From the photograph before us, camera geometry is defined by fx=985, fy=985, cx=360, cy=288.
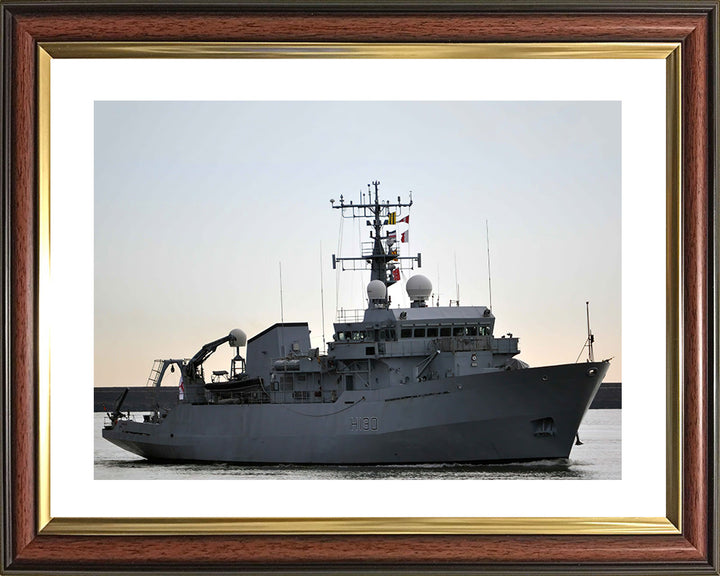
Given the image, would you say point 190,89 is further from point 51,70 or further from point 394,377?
point 394,377

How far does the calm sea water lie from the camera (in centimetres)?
694

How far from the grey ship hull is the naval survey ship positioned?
0.08 ft

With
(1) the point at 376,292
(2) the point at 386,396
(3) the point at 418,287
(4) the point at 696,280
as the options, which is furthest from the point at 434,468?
(4) the point at 696,280

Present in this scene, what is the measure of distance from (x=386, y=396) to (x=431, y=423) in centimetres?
148

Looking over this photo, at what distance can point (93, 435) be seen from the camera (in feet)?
22.3

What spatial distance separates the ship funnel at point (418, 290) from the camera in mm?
19344

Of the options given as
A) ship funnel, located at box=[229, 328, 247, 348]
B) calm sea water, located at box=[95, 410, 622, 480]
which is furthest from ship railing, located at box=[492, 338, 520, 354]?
ship funnel, located at box=[229, 328, 247, 348]

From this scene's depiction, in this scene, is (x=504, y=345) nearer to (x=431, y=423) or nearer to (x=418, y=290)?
(x=418, y=290)

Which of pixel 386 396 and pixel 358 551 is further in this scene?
pixel 386 396

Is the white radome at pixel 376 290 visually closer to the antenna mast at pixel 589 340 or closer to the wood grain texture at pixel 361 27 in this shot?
the antenna mast at pixel 589 340

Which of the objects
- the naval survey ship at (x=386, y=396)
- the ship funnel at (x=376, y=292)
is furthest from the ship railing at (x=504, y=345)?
the ship funnel at (x=376, y=292)

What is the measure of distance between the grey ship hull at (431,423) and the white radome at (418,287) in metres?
1.84

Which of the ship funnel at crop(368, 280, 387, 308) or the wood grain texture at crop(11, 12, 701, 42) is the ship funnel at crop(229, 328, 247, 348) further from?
the wood grain texture at crop(11, 12, 701, 42)

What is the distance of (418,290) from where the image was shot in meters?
19.6
